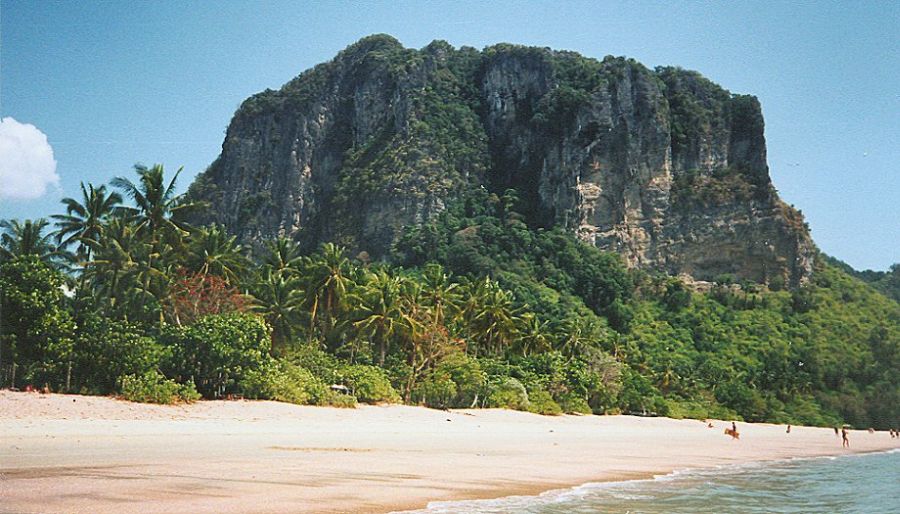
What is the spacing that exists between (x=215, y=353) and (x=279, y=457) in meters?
14.4

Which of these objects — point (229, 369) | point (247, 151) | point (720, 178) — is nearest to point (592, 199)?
point (720, 178)

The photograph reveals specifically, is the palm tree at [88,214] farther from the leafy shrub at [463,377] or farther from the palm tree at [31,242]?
the leafy shrub at [463,377]

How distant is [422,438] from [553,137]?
93.7m

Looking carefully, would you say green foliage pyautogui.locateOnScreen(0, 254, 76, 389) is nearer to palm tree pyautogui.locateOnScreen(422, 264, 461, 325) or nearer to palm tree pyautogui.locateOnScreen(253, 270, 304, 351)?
palm tree pyautogui.locateOnScreen(253, 270, 304, 351)

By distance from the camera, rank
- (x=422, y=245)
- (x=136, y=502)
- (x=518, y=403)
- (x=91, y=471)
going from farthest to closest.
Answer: (x=422, y=245), (x=518, y=403), (x=91, y=471), (x=136, y=502)

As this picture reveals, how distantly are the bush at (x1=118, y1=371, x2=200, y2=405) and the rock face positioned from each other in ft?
256

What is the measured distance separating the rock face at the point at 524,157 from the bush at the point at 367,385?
66586 millimetres

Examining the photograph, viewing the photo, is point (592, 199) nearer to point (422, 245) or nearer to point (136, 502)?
point (422, 245)

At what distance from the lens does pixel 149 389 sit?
25562 mm

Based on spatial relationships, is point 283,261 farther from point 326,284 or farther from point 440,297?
point 440,297

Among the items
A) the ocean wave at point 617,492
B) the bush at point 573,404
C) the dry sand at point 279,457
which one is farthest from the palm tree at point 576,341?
the ocean wave at point 617,492

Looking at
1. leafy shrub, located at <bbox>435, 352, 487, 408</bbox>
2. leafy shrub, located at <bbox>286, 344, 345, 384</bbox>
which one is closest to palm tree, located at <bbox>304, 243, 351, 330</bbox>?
leafy shrub, located at <bbox>286, 344, 345, 384</bbox>

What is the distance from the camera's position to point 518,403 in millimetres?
44406

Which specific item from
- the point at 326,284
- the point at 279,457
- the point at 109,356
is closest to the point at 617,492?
the point at 279,457
